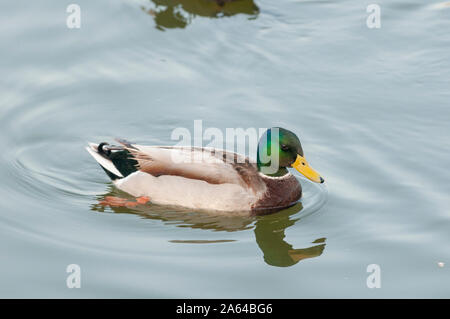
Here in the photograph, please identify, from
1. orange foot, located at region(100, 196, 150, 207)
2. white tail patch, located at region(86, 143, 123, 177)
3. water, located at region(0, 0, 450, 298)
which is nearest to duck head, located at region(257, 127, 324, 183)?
water, located at region(0, 0, 450, 298)

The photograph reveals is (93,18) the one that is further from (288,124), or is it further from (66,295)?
(66,295)

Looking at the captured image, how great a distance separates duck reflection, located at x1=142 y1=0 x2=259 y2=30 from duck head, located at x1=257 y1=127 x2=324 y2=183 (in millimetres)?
5065

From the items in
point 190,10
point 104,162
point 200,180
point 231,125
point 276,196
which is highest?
point 190,10

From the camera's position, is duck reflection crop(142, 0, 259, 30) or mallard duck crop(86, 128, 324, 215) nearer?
mallard duck crop(86, 128, 324, 215)

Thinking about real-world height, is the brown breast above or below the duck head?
below

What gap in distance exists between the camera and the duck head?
8805 mm

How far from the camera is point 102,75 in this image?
1177 centimetres

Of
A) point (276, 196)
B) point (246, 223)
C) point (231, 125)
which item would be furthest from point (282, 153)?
point (231, 125)

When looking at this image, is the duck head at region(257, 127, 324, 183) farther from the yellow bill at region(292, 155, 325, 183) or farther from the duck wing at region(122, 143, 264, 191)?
the duck wing at region(122, 143, 264, 191)

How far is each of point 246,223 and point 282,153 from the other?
839mm

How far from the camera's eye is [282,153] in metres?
8.86

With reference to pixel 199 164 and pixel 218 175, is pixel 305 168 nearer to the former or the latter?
pixel 218 175

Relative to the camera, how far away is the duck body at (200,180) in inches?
346

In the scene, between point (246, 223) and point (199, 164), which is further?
point (199, 164)
